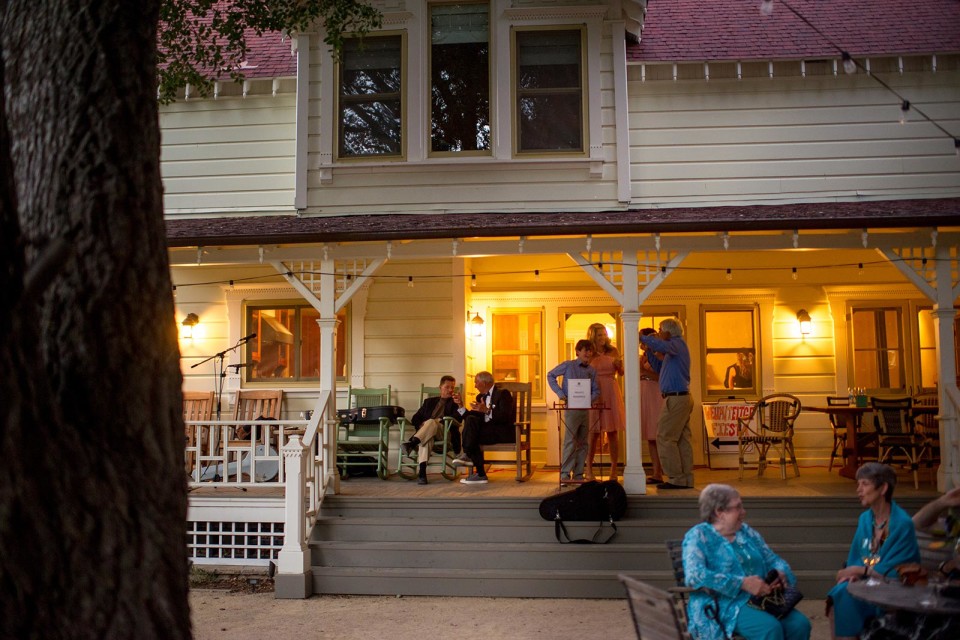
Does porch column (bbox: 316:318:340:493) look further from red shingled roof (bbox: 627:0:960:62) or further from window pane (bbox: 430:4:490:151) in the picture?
red shingled roof (bbox: 627:0:960:62)

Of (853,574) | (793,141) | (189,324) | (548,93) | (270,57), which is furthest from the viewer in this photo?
(270,57)

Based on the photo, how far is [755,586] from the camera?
498cm

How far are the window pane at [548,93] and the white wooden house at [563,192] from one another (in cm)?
3

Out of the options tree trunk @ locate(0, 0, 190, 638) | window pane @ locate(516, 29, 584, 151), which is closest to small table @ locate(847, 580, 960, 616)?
tree trunk @ locate(0, 0, 190, 638)

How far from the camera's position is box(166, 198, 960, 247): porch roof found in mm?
9508

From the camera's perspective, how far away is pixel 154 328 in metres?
3.22

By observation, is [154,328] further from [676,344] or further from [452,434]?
[452,434]

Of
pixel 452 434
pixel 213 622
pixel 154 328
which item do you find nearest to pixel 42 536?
pixel 154 328

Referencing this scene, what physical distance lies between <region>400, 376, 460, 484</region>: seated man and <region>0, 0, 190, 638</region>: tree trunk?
769cm

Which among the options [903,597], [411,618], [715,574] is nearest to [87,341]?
[715,574]

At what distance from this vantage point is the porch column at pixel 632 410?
948 cm

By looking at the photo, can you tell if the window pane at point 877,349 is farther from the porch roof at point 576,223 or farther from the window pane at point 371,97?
Answer: the window pane at point 371,97

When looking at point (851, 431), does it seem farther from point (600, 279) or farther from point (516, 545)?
point (516, 545)

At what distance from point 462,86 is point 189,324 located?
481 centimetres
